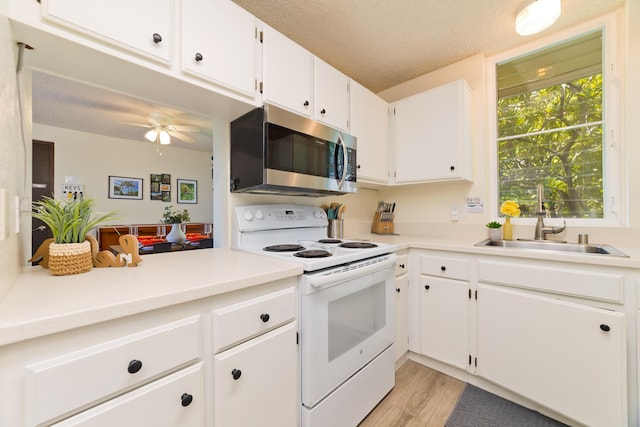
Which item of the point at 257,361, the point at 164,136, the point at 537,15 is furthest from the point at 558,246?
the point at 164,136

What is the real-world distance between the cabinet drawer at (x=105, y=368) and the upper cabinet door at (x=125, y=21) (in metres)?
1.00

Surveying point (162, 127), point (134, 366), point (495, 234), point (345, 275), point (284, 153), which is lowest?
point (134, 366)

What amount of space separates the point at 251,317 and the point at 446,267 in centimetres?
139

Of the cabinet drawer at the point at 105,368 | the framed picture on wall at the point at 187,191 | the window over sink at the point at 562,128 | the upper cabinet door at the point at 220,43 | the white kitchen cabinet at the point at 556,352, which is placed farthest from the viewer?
the framed picture on wall at the point at 187,191

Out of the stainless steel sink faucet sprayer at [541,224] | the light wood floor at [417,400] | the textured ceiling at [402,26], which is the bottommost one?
the light wood floor at [417,400]

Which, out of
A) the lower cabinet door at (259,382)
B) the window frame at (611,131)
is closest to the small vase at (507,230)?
the window frame at (611,131)

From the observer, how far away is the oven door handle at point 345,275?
1119 millimetres

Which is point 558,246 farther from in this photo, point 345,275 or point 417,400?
point 345,275

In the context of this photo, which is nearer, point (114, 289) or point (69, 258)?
point (114, 289)

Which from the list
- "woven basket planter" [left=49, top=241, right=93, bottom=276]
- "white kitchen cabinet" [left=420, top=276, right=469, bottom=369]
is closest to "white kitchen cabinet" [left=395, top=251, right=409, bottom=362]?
"white kitchen cabinet" [left=420, top=276, right=469, bottom=369]

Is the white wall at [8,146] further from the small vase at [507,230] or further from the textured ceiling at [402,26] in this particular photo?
the small vase at [507,230]

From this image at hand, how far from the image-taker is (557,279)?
136 centimetres

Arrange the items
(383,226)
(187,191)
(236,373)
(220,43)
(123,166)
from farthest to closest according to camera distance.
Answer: (187,191) < (123,166) < (383,226) < (220,43) < (236,373)

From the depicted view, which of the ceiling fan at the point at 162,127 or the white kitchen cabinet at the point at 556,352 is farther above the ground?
the ceiling fan at the point at 162,127
